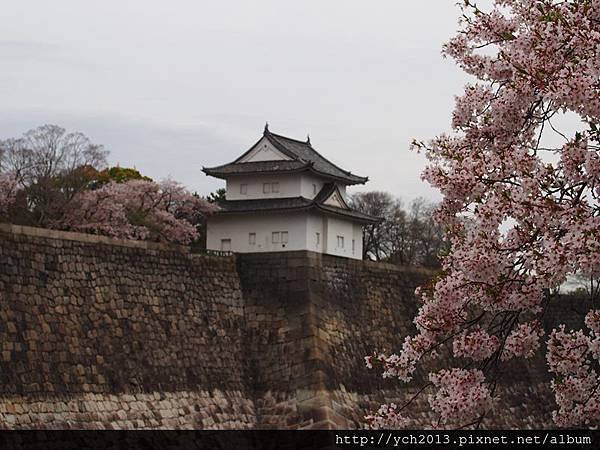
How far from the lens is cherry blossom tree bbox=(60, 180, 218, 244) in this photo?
29.6 metres

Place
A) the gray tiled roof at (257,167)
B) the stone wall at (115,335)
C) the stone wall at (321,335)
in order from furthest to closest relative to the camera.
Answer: the gray tiled roof at (257,167) < the stone wall at (321,335) < the stone wall at (115,335)

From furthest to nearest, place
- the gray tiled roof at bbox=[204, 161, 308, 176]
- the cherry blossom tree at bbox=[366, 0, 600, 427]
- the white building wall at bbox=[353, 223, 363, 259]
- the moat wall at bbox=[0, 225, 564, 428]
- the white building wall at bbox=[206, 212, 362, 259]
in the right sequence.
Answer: the white building wall at bbox=[353, 223, 363, 259], the gray tiled roof at bbox=[204, 161, 308, 176], the white building wall at bbox=[206, 212, 362, 259], the moat wall at bbox=[0, 225, 564, 428], the cherry blossom tree at bbox=[366, 0, 600, 427]

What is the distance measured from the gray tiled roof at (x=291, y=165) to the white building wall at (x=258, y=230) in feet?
3.87

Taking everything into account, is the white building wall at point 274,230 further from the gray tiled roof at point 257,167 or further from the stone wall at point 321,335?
the stone wall at point 321,335

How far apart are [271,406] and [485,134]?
13.3 m

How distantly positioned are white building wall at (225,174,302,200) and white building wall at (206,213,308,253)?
2.14 ft

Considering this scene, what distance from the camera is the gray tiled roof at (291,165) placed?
2530cm

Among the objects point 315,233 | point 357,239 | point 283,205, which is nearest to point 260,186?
point 283,205

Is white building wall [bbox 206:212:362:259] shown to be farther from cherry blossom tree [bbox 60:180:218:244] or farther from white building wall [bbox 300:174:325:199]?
cherry blossom tree [bbox 60:180:218:244]

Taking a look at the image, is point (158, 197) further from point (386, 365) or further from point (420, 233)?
point (386, 365)

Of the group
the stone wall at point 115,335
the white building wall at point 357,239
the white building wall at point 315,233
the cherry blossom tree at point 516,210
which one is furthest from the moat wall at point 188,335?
the cherry blossom tree at point 516,210

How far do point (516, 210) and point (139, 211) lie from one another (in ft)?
85.5

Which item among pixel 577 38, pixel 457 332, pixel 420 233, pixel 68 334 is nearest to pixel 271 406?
pixel 68 334

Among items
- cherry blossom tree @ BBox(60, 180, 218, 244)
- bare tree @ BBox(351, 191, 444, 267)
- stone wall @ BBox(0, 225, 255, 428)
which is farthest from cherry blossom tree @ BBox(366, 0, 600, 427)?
bare tree @ BBox(351, 191, 444, 267)
